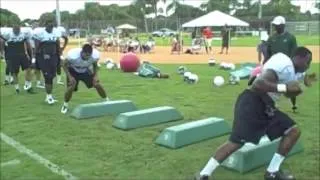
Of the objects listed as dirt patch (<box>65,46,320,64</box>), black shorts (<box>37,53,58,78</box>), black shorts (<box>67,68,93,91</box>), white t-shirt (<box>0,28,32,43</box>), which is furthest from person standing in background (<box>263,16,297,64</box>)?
dirt patch (<box>65,46,320,64</box>)

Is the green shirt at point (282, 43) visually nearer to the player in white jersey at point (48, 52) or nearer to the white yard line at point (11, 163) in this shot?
the player in white jersey at point (48, 52)

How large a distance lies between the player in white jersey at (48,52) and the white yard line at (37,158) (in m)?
2.63

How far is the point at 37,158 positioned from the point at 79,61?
2.98 metres

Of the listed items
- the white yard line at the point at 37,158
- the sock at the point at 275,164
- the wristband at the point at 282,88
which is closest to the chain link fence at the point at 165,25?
the white yard line at the point at 37,158

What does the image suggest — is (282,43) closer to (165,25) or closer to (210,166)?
(210,166)

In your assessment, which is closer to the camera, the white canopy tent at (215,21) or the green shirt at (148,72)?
the green shirt at (148,72)

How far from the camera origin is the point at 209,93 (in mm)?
13258

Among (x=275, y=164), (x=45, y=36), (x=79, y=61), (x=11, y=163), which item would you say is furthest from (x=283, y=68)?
(x=45, y=36)

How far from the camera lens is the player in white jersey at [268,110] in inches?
203

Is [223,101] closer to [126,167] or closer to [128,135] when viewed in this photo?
[128,135]

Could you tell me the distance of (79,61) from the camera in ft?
31.7

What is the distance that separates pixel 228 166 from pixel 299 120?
Answer: 143 inches

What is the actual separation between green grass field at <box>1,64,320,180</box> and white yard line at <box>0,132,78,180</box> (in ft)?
0.28

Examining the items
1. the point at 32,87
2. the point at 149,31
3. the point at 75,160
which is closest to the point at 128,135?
the point at 75,160
